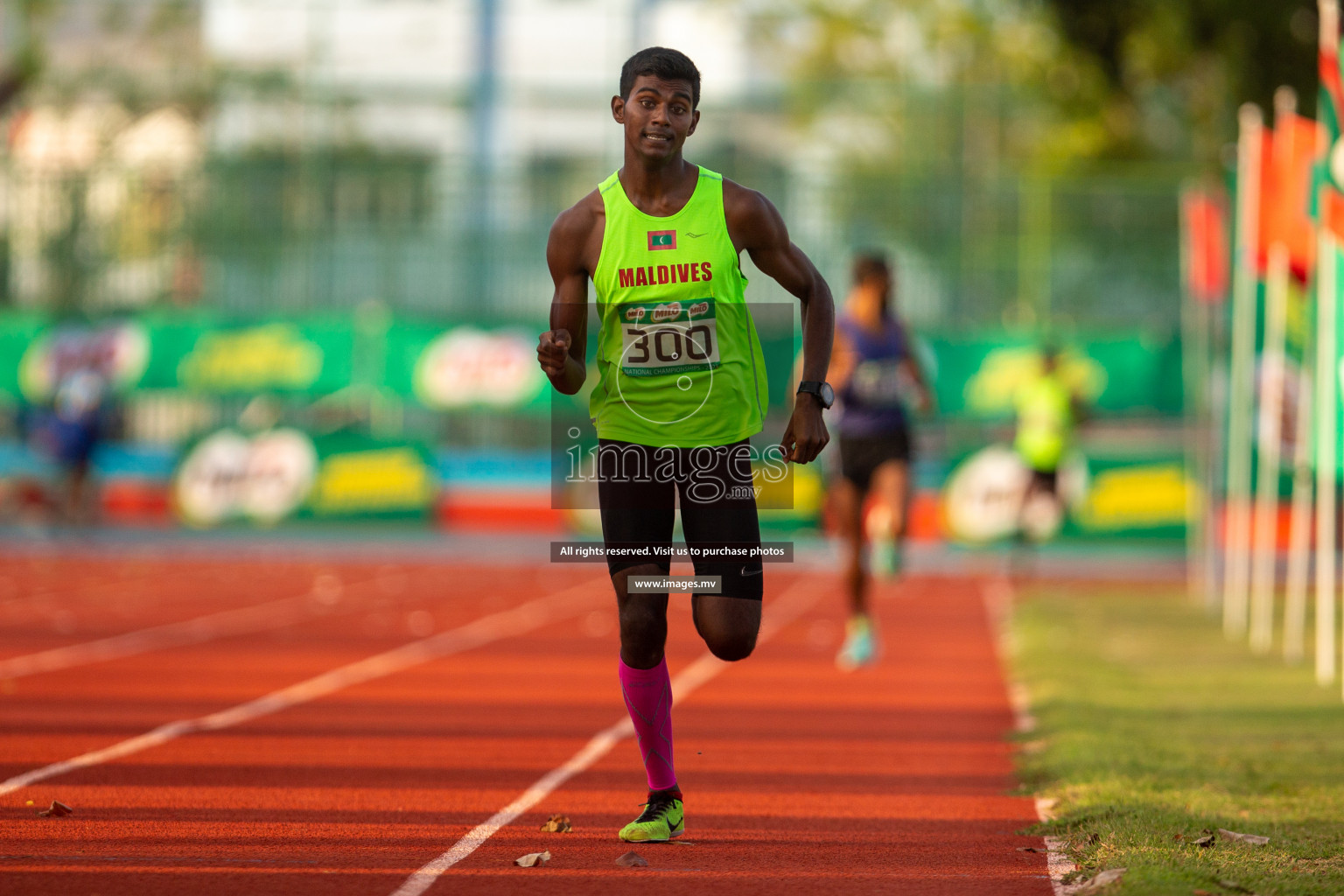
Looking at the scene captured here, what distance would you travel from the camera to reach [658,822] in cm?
Answer: 643

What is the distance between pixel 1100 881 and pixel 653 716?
4.96ft

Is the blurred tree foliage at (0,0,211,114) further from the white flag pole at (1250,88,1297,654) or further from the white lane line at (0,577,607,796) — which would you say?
the white flag pole at (1250,88,1297,654)

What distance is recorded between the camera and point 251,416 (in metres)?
26.8

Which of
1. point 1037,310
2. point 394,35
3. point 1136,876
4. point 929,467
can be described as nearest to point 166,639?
point 1136,876

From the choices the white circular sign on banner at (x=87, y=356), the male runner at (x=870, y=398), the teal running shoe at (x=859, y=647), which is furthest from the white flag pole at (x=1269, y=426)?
the white circular sign on banner at (x=87, y=356)

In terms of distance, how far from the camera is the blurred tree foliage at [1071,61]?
26047 millimetres

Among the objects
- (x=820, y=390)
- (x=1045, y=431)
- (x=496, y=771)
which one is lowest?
(x=496, y=771)

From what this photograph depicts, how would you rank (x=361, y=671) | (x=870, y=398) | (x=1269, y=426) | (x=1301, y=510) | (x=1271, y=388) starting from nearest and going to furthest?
(x=361, y=671), (x=870, y=398), (x=1301, y=510), (x=1271, y=388), (x=1269, y=426)

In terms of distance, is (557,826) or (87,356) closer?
(557,826)

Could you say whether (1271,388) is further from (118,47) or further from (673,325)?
(118,47)

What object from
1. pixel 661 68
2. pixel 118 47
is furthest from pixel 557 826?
pixel 118 47

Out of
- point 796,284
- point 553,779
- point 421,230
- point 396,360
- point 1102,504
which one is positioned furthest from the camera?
point 421,230

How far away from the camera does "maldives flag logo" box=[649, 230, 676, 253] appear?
618 cm

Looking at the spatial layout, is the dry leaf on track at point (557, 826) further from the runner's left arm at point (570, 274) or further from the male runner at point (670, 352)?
the runner's left arm at point (570, 274)
